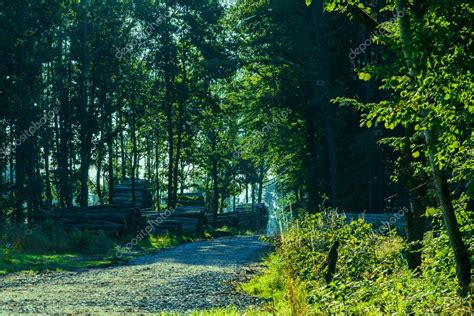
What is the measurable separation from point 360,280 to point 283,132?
1049 inches

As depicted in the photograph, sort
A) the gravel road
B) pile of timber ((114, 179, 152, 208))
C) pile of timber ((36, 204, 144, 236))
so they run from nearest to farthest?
1. the gravel road
2. pile of timber ((36, 204, 144, 236))
3. pile of timber ((114, 179, 152, 208))

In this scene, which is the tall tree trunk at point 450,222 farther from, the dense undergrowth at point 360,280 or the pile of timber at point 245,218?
the pile of timber at point 245,218

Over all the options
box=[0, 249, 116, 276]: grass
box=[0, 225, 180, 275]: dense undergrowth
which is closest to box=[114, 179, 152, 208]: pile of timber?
box=[0, 225, 180, 275]: dense undergrowth

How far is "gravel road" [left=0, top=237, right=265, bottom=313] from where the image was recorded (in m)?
11.1

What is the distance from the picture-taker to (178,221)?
3650cm

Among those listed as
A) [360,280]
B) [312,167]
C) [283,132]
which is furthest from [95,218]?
[360,280]

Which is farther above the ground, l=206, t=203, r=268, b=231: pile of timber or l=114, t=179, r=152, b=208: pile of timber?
l=114, t=179, r=152, b=208: pile of timber

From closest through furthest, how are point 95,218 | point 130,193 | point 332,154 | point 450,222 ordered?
point 450,222
point 95,218
point 332,154
point 130,193

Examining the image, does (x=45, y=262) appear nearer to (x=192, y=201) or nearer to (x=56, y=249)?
(x=56, y=249)

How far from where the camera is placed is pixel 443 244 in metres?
8.39

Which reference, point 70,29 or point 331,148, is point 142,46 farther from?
point 331,148

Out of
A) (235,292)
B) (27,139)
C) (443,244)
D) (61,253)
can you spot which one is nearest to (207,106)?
(27,139)

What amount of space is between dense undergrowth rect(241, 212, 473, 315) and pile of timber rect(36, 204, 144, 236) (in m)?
17.3

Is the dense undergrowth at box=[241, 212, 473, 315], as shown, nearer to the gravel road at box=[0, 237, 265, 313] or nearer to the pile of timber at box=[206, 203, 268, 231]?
the gravel road at box=[0, 237, 265, 313]
